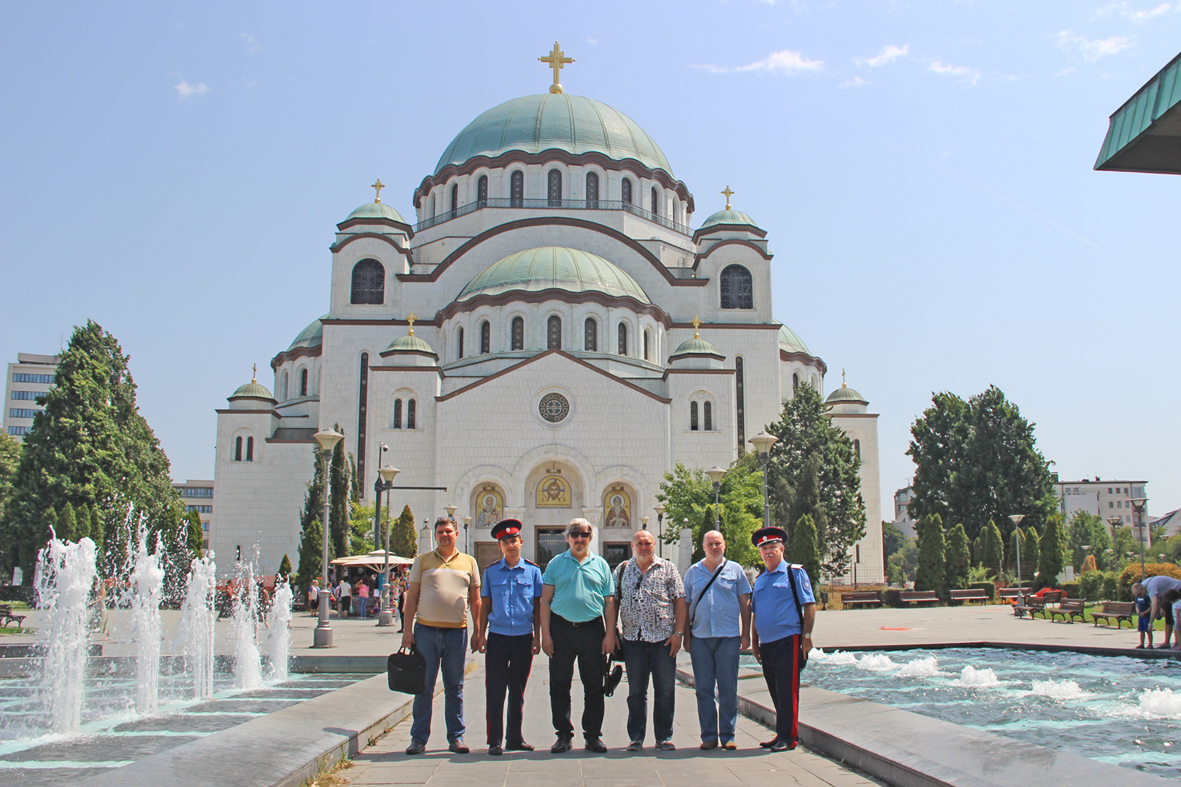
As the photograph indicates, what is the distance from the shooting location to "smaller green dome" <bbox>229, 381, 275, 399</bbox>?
38.5 metres

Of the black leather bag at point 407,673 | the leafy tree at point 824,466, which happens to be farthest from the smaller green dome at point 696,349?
the black leather bag at point 407,673

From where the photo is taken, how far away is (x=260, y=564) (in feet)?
117

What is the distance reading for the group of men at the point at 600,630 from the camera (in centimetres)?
607

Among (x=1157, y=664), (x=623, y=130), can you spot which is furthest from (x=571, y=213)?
(x=1157, y=664)

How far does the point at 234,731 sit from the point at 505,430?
27109mm

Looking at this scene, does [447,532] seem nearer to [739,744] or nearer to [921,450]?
[739,744]

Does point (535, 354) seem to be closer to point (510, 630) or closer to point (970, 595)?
point (970, 595)

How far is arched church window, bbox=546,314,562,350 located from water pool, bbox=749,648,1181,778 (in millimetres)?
22865

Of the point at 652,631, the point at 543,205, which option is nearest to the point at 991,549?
the point at 543,205

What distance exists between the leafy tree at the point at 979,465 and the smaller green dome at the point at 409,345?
23.3 m

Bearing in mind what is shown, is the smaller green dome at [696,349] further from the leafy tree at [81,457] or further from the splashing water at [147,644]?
A: the splashing water at [147,644]

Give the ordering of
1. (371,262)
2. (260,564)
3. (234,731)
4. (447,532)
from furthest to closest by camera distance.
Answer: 1. (371,262)
2. (260,564)
3. (447,532)
4. (234,731)

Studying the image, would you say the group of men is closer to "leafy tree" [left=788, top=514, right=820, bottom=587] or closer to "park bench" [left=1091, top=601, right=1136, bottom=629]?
"park bench" [left=1091, top=601, right=1136, bottom=629]

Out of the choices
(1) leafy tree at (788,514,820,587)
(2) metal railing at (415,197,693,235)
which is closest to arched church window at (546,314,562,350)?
(2) metal railing at (415,197,693,235)
